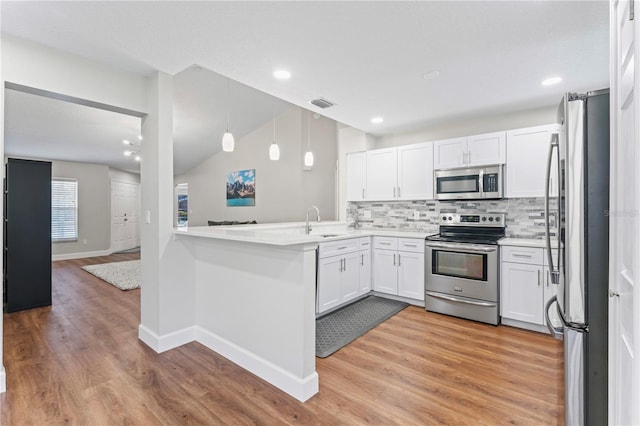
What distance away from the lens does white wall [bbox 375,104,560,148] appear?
11.7 feet

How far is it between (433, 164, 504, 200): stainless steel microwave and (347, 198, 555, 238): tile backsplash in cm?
32

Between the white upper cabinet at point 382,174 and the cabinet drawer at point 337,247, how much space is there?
0.92m

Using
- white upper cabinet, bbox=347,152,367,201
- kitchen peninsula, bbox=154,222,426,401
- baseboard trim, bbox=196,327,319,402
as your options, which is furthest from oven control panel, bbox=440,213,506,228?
baseboard trim, bbox=196,327,319,402

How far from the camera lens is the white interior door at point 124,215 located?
8602 mm

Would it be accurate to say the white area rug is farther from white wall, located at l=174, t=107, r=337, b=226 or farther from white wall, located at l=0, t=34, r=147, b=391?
white wall, located at l=0, t=34, r=147, b=391

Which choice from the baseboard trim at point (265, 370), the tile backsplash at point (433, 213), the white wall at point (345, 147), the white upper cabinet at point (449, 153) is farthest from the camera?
the white wall at point (345, 147)

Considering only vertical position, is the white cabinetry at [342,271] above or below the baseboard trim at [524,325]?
above

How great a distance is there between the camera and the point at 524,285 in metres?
3.12

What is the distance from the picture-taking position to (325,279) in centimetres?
351

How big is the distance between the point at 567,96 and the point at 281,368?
2.33 m

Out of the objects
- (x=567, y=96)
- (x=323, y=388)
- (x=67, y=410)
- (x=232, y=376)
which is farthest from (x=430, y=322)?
(x=67, y=410)

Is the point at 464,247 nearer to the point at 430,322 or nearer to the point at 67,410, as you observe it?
the point at 430,322

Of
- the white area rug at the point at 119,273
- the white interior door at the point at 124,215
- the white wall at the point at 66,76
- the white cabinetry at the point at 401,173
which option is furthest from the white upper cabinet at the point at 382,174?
the white interior door at the point at 124,215

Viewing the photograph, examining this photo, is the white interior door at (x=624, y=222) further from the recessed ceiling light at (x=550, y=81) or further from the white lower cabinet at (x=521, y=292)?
the white lower cabinet at (x=521, y=292)
